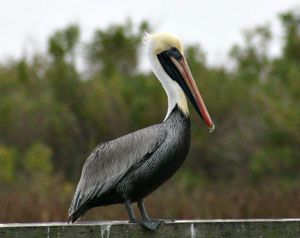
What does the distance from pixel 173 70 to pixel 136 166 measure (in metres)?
0.75

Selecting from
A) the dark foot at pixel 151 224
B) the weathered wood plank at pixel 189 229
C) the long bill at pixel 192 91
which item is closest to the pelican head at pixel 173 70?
the long bill at pixel 192 91

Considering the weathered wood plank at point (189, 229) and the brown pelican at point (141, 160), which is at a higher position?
the brown pelican at point (141, 160)

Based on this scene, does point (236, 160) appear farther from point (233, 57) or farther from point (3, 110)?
point (233, 57)

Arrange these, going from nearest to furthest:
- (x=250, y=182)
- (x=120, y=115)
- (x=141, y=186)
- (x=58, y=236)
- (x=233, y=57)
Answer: (x=58, y=236)
(x=141, y=186)
(x=250, y=182)
(x=120, y=115)
(x=233, y=57)

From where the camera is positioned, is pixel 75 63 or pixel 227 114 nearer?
pixel 227 114

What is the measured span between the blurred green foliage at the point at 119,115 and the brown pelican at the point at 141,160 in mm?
17108

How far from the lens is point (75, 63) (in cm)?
3086

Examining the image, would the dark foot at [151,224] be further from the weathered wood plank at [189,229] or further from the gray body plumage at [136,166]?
the gray body plumage at [136,166]

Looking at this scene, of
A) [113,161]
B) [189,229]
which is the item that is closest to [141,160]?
[113,161]

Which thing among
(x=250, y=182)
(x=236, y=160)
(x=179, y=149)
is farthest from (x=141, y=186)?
(x=236, y=160)

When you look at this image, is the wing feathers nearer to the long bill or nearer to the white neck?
the white neck

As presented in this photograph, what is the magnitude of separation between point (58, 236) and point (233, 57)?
33.1 m

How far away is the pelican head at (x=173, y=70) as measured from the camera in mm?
7037

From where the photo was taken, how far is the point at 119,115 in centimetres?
2953
